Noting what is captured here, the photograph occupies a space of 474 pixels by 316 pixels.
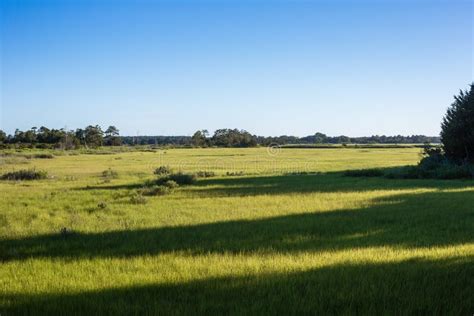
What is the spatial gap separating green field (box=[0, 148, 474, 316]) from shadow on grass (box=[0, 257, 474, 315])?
27 mm

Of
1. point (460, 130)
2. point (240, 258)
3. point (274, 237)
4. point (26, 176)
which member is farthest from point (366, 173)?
point (240, 258)

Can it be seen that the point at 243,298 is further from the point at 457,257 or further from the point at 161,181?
the point at 161,181

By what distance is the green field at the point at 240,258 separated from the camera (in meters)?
7.32

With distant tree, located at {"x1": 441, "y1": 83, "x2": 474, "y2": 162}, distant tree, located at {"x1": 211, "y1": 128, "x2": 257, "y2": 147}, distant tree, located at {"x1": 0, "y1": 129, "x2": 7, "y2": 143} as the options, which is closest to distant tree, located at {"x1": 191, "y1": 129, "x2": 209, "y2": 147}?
distant tree, located at {"x1": 211, "y1": 128, "x2": 257, "y2": 147}

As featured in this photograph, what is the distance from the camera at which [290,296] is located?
7.55 m

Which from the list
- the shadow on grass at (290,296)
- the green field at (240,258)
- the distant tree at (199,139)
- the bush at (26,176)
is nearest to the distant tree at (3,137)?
the distant tree at (199,139)

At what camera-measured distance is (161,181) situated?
30766 mm

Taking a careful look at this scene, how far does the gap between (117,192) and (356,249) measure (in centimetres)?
1695

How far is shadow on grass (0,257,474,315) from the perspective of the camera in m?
7.00

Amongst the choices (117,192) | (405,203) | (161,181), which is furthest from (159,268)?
(161,181)

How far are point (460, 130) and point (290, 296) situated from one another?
38.2 metres

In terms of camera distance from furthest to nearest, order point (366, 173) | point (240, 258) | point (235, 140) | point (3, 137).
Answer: point (235, 140), point (3, 137), point (366, 173), point (240, 258)

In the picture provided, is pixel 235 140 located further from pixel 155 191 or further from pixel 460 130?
pixel 155 191

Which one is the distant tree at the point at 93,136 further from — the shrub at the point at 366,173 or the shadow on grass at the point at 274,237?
the shadow on grass at the point at 274,237
